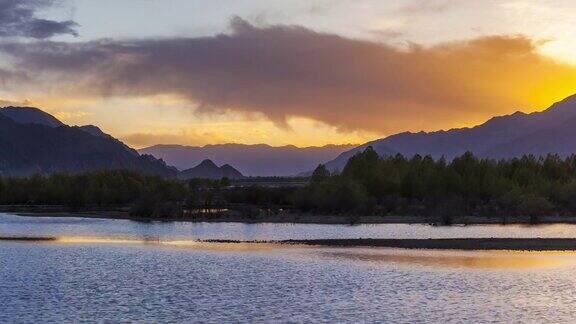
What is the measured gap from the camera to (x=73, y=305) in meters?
39.1

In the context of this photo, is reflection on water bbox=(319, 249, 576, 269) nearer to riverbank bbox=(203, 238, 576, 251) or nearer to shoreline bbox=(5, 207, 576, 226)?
riverbank bbox=(203, 238, 576, 251)

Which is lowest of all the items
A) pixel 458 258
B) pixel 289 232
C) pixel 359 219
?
pixel 458 258

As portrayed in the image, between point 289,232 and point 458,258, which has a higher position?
point 289,232

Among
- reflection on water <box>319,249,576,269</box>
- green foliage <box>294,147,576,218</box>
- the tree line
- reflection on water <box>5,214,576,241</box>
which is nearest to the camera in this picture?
reflection on water <box>319,249,576,269</box>

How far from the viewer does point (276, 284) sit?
154 ft


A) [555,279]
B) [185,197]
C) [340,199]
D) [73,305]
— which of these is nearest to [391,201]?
[340,199]

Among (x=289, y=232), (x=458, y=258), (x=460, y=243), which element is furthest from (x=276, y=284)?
(x=289, y=232)

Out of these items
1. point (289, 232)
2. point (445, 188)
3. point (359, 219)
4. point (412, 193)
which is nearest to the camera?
point (289, 232)

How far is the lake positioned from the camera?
36562 millimetres

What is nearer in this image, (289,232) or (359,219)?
(289,232)

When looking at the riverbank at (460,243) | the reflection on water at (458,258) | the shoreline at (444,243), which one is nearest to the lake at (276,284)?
the reflection on water at (458,258)

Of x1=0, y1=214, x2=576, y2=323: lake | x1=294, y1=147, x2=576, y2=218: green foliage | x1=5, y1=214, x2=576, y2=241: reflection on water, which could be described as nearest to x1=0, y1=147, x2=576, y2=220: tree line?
x1=294, y1=147, x2=576, y2=218: green foliage

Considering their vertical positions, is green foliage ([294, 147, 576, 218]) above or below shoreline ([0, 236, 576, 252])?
above

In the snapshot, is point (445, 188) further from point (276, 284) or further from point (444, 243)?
point (276, 284)
